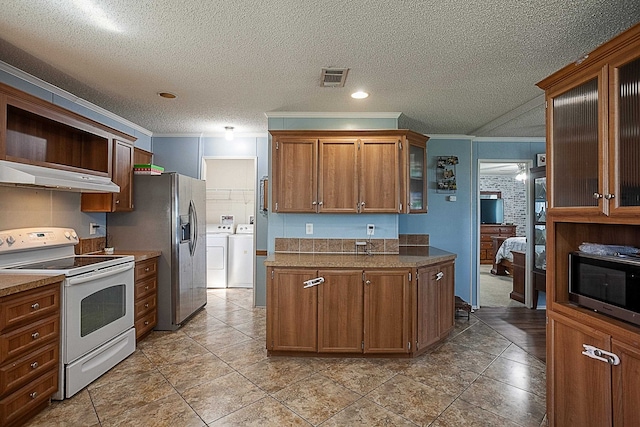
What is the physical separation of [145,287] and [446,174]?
396cm

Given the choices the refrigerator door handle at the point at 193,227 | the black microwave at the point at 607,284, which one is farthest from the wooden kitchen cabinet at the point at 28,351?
the black microwave at the point at 607,284

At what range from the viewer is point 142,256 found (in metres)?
3.44

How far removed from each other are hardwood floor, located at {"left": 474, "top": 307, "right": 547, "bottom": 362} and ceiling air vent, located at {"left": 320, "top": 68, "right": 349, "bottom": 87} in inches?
121

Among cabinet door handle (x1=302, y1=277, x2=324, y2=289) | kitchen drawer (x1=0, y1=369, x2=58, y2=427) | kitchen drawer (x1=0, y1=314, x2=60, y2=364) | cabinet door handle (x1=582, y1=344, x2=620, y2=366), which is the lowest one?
kitchen drawer (x1=0, y1=369, x2=58, y2=427)

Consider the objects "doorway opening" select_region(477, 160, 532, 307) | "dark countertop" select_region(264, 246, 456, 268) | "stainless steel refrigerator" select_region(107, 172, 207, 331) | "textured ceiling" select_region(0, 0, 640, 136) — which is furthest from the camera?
"doorway opening" select_region(477, 160, 532, 307)

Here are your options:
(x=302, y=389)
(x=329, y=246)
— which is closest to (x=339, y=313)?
(x=302, y=389)

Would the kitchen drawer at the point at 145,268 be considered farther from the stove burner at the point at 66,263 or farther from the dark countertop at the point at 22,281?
the dark countertop at the point at 22,281

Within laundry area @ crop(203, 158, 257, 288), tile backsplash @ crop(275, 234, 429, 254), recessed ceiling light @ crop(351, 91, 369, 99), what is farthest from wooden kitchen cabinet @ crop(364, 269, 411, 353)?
laundry area @ crop(203, 158, 257, 288)

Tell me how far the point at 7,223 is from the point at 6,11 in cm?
156

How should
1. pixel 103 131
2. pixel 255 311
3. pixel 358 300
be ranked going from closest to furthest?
pixel 358 300 < pixel 103 131 < pixel 255 311

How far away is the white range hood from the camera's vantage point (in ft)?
7.37

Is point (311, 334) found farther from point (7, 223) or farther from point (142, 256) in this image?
point (7, 223)

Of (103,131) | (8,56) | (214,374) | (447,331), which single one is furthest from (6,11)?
(447,331)

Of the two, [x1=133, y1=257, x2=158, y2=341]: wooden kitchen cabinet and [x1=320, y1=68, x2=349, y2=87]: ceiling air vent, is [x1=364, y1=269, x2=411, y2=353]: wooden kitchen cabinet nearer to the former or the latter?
[x1=320, y1=68, x2=349, y2=87]: ceiling air vent
